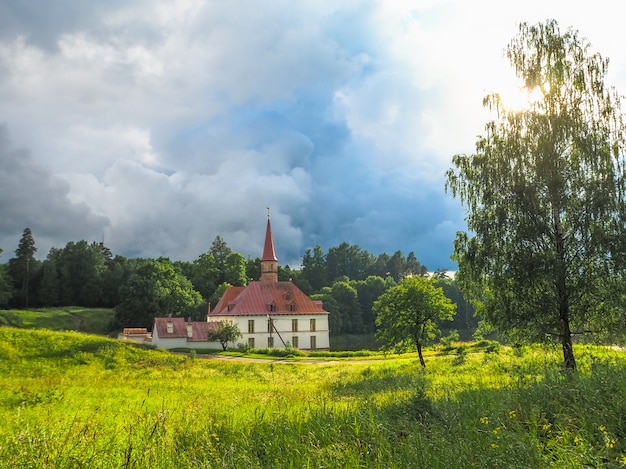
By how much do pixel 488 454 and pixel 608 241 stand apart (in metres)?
14.0

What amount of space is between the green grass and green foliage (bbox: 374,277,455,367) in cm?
5998

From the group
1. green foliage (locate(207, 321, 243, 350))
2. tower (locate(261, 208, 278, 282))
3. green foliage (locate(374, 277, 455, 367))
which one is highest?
tower (locate(261, 208, 278, 282))

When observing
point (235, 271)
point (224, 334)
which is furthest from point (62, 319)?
point (224, 334)

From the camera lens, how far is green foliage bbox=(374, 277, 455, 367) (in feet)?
101

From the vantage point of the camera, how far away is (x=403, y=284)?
32.2 metres

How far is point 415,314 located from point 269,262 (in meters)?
43.6

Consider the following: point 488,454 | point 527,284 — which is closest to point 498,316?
point 527,284

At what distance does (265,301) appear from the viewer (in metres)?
66.2

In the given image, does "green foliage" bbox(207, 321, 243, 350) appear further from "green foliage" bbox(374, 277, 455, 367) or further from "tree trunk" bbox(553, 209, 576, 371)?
"tree trunk" bbox(553, 209, 576, 371)

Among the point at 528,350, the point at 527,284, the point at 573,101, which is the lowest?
the point at 528,350

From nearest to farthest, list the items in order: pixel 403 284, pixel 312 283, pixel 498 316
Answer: pixel 498 316
pixel 403 284
pixel 312 283

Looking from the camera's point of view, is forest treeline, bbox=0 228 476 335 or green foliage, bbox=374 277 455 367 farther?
forest treeline, bbox=0 228 476 335

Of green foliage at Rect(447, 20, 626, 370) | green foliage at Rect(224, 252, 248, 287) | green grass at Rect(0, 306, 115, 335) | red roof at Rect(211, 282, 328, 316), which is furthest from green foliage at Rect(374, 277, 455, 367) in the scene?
green foliage at Rect(224, 252, 248, 287)

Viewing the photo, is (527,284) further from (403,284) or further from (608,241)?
(403,284)
